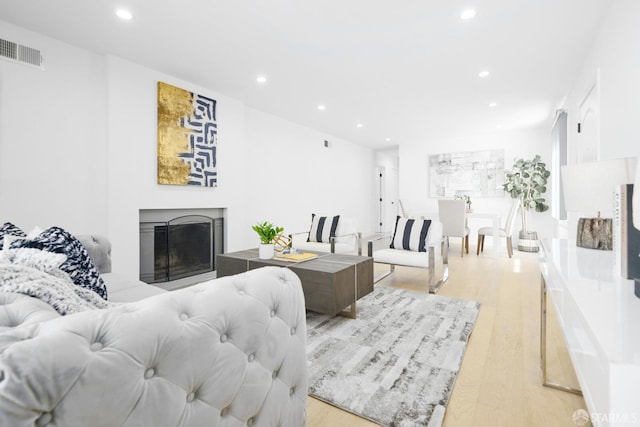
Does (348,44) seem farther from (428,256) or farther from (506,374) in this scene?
(506,374)

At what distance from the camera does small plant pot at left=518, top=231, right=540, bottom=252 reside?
5.94 m

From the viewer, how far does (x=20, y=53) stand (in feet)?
9.09

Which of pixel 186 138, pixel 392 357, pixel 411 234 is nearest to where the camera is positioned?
pixel 392 357

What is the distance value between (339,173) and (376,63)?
4.05 m

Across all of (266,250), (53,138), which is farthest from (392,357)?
(53,138)

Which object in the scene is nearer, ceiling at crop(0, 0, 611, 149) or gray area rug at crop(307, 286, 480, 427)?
gray area rug at crop(307, 286, 480, 427)

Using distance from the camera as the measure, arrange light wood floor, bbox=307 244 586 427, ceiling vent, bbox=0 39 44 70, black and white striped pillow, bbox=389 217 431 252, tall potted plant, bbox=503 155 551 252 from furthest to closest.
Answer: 1. tall potted plant, bbox=503 155 551 252
2. black and white striped pillow, bbox=389 217 431 252
3. ceiling vent, bbox=0 39 44 70
4. light wood floor, bbox=307 244 586 427

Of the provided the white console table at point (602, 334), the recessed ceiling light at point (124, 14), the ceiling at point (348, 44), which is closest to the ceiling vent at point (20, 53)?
the ceiling at point (348, 44)

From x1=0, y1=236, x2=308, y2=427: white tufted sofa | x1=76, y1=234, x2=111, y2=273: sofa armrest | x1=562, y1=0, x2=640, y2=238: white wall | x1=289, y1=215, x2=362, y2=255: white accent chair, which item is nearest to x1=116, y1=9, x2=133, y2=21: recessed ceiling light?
x1=76, y1=234, x2=111, y2=273: sofa armrest

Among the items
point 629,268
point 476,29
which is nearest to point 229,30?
point 476,29

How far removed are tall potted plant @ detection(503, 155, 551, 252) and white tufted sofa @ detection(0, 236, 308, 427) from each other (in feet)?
20.4

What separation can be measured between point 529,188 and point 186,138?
604 centimetres

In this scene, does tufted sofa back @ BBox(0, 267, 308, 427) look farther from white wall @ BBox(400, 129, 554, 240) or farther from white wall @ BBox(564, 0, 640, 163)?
white wall @ BBox(400, 129, 554, 240)

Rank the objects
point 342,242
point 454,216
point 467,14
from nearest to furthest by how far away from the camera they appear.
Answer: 1. point 467,14
2. point 342,242
3. point 454,216
